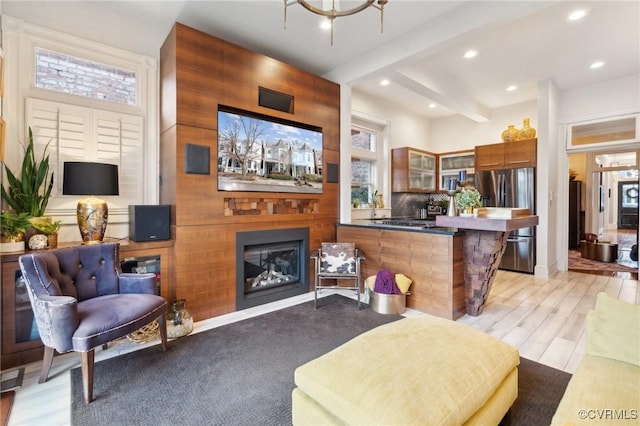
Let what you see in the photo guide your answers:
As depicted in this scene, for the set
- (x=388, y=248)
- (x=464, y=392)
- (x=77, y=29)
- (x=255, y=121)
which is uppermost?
(x=77, y=29)

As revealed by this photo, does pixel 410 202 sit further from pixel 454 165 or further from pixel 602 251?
pixel 602 251

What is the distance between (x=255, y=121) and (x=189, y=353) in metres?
2.44

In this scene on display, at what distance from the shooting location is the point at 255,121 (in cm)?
342

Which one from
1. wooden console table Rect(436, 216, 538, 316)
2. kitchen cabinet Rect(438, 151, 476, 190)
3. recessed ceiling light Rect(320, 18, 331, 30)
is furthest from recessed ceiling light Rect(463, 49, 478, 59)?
kitchen cabinet Rect(438, 151, 476, 190)

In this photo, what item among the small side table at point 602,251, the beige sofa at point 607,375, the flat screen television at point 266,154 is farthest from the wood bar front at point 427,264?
the small side table at point 602,251

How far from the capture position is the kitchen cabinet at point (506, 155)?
498 cm

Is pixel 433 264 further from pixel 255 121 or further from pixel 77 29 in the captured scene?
pixel 77 29

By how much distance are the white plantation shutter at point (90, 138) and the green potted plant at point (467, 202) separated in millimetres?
3456

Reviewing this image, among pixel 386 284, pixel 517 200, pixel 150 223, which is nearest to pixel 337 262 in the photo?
pixel 386 284

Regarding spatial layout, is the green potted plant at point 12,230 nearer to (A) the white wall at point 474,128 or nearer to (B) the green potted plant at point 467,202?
(B) the green potted plant at point 467,202

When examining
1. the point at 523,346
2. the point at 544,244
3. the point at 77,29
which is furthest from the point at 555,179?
the point at 77,29

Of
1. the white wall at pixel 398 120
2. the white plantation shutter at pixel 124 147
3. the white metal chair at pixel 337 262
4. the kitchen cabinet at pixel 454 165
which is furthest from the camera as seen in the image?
the kitchen cabinet at pixel 454 165

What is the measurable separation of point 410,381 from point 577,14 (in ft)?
13.2

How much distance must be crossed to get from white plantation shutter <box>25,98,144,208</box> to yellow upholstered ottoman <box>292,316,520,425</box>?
288 cm
